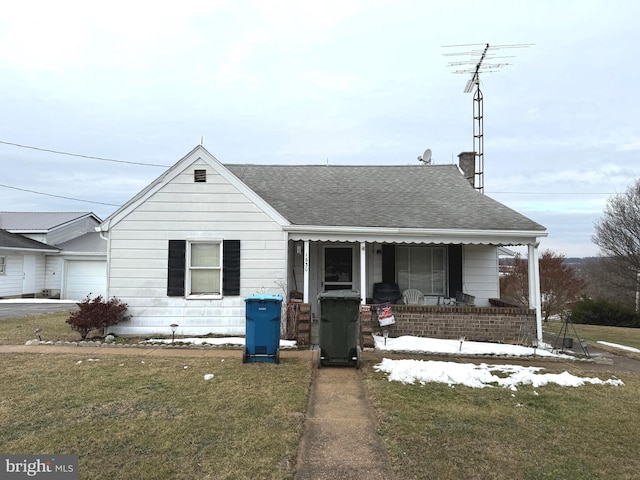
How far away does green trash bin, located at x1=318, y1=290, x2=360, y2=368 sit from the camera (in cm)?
693

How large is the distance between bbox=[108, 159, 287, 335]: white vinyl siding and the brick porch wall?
3.13 metres

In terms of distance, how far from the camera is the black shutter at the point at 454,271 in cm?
1170

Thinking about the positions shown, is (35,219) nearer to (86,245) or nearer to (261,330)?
(86,245)

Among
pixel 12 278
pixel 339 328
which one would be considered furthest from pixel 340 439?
pixel 12 278

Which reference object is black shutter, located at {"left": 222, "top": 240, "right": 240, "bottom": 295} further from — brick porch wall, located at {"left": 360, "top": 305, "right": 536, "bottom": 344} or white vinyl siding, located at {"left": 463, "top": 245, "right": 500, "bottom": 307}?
white vinyl siding, located at {"left": 463, "top": 245, "right": 500, "bottom": 307}

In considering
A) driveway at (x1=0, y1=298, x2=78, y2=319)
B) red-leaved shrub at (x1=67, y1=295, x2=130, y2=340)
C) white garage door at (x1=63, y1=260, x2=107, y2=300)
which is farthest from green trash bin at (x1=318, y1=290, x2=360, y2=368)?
white garage door at (x1=63, y1=260, x2=107, y2=300)

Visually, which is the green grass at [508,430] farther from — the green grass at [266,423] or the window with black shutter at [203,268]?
the window with black shutter at [203,268]

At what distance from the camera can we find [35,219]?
27.1 metres

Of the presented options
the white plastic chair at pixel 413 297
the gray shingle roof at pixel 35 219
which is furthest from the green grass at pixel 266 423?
the gray shingle roof at pixel 35 219

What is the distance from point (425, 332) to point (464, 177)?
20.5 feet

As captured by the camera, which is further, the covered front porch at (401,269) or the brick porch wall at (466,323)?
the covered front porch at (401,269)

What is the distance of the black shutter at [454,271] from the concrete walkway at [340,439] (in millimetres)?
6646

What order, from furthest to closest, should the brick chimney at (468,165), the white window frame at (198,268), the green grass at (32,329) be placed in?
the brick chimney at (468,165) < the white window frame at (198,268) < the green grass at (32,329)

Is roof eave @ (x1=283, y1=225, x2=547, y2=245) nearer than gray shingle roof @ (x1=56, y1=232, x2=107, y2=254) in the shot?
Yes
